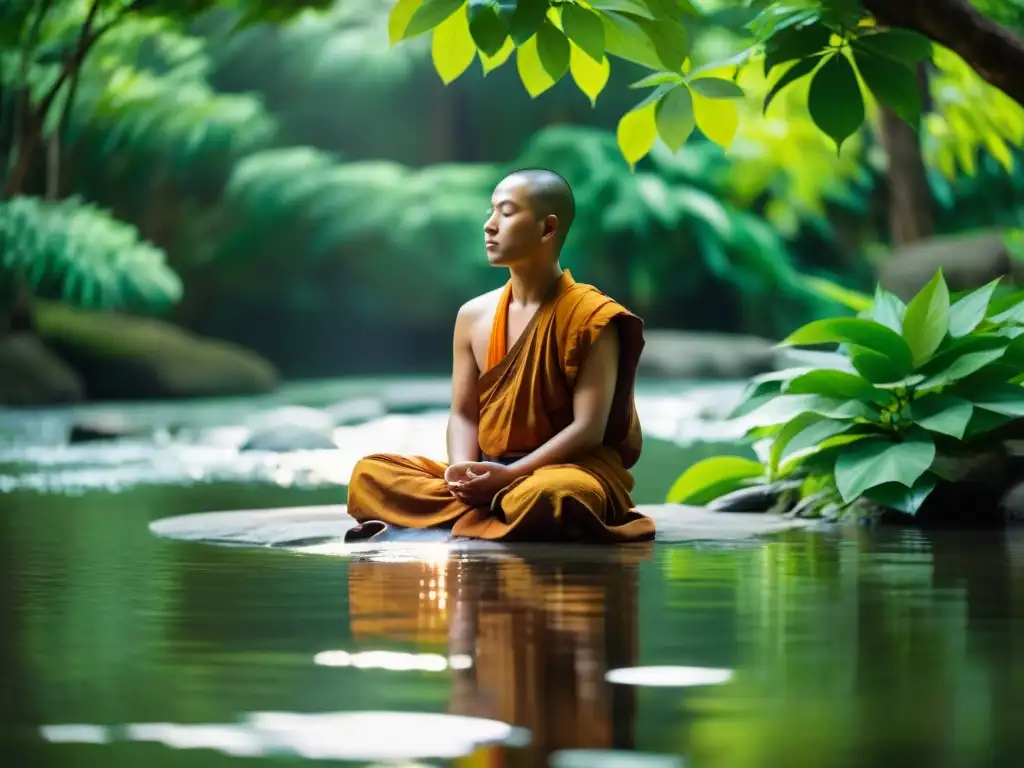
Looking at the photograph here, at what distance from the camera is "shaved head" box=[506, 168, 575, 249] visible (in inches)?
153

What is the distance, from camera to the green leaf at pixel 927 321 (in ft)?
13.8

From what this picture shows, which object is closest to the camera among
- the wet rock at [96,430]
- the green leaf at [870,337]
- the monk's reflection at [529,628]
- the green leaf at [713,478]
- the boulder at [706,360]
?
the monk's reflection at [529,628]

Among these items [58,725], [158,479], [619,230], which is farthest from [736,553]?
[619,230]

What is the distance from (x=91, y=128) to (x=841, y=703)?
1550cm

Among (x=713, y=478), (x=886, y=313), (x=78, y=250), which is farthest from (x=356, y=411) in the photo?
(x=886, y=313)

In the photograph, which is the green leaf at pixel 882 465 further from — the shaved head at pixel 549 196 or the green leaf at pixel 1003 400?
the shaved head at pixel 549 196

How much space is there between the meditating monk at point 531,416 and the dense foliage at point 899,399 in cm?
57

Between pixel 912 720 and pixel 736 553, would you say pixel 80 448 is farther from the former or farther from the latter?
pixel 912 720

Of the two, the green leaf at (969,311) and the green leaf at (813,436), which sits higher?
the green leaf at (969,311)

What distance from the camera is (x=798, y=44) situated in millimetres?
2467

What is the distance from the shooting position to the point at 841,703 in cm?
182

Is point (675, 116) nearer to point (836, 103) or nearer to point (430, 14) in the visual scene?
point (836, 103)

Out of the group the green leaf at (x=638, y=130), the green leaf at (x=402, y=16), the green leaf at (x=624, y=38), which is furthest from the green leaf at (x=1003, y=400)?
the green leaf at (x=402, y=16)

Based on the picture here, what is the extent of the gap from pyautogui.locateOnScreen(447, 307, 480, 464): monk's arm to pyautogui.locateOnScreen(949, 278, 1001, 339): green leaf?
121cm
